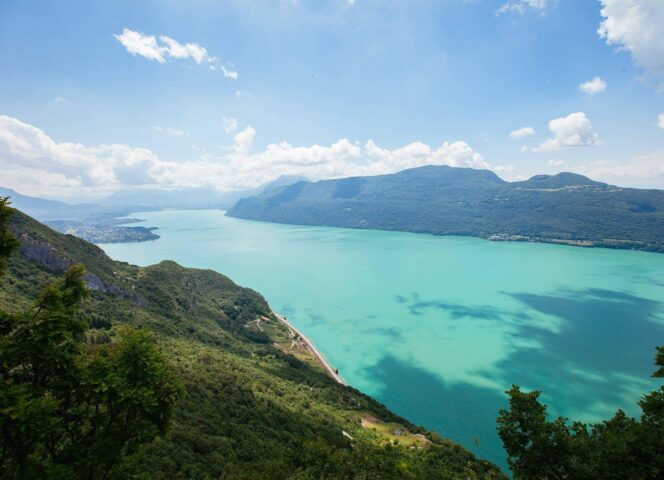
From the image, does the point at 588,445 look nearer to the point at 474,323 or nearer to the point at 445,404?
the point at 445,404

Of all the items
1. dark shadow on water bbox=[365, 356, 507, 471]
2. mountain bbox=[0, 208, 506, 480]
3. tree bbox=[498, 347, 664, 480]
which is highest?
tree bbox=[498, 347, 664, 480]

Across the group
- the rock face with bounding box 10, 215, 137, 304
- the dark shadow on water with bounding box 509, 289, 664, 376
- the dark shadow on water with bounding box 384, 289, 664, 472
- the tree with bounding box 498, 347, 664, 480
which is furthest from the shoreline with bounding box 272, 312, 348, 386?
the tree with bounding box 498, 347, 664, 480

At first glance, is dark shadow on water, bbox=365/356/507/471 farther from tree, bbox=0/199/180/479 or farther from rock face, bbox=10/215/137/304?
rock face, bbox=10/215/137/304

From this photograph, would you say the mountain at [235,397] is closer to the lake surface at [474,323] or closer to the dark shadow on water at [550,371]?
the dark shadow on water at [550,371]

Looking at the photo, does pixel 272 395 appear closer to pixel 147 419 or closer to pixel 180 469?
pixel 180 469

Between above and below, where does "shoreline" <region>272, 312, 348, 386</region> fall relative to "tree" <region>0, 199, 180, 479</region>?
below

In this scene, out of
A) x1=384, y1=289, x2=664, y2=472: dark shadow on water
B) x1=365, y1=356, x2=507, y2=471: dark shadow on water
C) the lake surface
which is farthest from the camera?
the lake surface

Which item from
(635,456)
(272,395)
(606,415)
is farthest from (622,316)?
(635,456)
